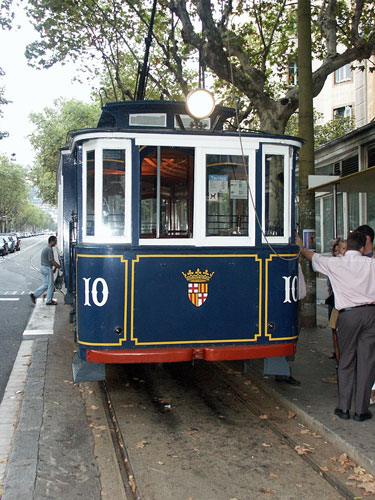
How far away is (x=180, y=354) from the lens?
515cm

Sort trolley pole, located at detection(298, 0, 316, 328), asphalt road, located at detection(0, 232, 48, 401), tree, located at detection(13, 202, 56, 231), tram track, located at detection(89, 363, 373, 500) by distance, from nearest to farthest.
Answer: tram track, located at detection(89, 363, 373, 500)
asphalt road, located at detection(0, 232, 48, 401)
trolley pole, located at detection(298, 0, 316, 328)
tree, located at detection(13, 202, 56, 231)

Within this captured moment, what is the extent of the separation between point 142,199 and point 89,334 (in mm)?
1420

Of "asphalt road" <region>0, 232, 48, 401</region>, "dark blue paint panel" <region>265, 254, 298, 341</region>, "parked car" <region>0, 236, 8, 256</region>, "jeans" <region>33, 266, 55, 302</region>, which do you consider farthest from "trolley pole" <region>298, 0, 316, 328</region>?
"parked car" <region>0, 236, 8, 256</region>

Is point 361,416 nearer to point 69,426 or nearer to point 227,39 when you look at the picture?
point 69,426

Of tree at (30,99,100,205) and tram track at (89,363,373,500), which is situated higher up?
tree at (30,99,100,205)

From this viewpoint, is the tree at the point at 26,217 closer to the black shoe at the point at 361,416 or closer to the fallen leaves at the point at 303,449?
the black shoe at the point at 361,416

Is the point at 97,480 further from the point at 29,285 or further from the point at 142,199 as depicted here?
the point at 29,285

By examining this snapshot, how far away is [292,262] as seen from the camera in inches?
219

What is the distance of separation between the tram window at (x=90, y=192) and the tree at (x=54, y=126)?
32883mm

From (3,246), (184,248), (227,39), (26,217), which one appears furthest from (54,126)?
(26,217)

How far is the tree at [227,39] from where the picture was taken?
991 cm

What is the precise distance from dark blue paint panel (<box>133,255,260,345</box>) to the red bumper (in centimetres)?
10

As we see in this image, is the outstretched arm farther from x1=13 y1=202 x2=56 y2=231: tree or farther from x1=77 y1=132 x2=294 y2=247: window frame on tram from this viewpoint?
x1=13 y1=202 x2=56 y2=231: tree

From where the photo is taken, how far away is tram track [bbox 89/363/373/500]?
4004 millimetres
